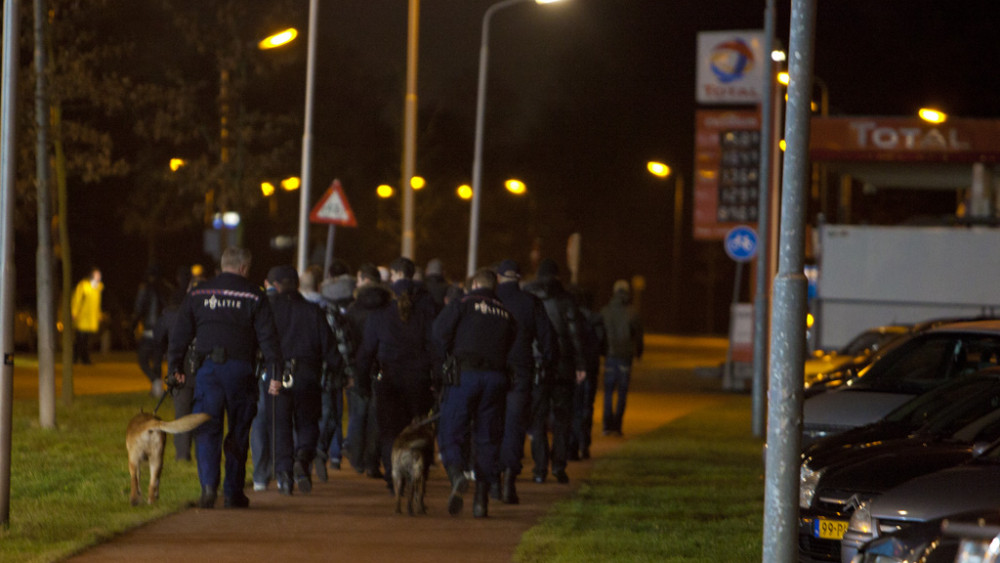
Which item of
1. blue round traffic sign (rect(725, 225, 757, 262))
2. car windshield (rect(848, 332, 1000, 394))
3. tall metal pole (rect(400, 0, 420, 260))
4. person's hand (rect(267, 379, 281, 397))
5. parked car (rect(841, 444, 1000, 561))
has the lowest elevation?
parked car (rect(841, 444, 1000, 561))

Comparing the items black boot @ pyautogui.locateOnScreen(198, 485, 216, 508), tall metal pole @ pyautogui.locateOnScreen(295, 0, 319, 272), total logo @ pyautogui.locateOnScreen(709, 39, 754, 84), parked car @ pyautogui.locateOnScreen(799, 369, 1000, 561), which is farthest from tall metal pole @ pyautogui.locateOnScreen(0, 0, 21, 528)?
total logo @ pyautogui.locateOnScreen(709, 39, 754, 84)

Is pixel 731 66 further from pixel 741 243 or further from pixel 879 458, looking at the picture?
pixel 879 458

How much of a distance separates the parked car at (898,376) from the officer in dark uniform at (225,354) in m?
4.64

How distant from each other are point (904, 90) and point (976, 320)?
31226mm

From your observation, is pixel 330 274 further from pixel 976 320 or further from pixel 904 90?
pixel 904 90

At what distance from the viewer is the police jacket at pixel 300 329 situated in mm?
11391

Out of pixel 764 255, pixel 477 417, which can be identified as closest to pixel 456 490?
pixel 477 417

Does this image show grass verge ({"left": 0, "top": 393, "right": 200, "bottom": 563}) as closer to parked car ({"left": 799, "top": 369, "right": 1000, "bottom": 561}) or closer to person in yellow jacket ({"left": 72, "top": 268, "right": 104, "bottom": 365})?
parked car ({"left": 799, "top": 369, "right": 1000, "bottom": 561})

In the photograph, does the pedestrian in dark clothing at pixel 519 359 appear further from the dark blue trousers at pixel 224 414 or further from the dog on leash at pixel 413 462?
the dark blue trousers at pixel 224 414

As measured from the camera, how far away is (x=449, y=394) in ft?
34.6

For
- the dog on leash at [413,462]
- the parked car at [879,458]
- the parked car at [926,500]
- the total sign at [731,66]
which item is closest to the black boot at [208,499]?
the dog on leash at [413,462]

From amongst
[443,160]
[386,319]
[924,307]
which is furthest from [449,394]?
[443,160]

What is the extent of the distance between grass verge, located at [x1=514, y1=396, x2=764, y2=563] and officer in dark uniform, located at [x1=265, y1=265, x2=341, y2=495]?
2.12 metres

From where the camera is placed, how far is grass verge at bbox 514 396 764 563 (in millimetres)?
9094
